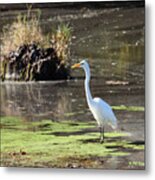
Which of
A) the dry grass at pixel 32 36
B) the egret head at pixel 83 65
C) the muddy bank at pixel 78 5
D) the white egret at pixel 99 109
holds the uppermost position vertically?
the muddy bank at pixel 78 5

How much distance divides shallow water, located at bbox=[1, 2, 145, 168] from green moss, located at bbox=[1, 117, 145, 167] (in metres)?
0.03

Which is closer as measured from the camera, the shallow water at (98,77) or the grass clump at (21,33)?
the shallow water at (98,77)

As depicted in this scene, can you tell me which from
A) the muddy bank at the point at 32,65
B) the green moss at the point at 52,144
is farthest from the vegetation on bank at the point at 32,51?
the green moss at the point at 52,144

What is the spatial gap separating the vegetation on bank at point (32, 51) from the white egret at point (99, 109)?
0.09 metres

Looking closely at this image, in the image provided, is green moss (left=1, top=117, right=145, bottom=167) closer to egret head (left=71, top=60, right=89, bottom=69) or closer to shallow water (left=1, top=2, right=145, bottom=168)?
shallow water (left=1, top=2, right=145, bottom=168)

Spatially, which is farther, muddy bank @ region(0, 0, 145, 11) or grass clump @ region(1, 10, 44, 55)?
grass clump @ region(1, 10, 44, 55)

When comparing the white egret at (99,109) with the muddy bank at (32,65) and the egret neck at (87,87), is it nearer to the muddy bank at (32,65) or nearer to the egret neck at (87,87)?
the egret neck at (87,87)

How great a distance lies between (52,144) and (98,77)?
1.26ft

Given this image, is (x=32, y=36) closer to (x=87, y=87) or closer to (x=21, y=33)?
(x=21, y=33)

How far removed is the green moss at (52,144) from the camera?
8.84 feet

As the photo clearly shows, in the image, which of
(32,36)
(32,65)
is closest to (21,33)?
(32,36)

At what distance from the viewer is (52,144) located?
2.73 metres

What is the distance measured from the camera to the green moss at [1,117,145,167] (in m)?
2.70

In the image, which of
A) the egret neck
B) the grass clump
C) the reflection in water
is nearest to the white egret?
the egret neck
